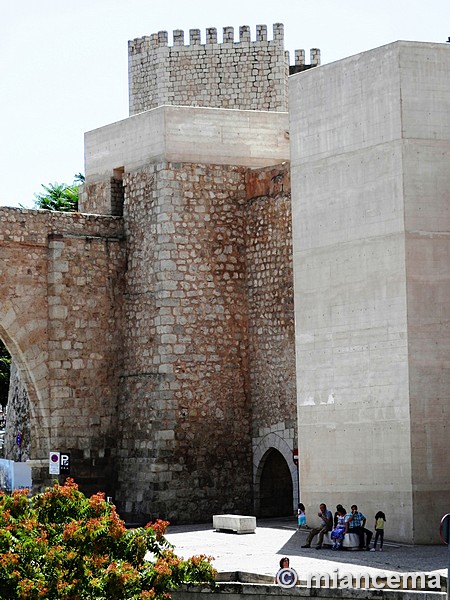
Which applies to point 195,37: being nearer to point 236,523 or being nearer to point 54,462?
point 54,462

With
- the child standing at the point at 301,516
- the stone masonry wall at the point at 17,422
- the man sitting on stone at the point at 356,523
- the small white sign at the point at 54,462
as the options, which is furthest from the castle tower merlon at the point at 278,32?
the man sitting on stone at the point at 356,523

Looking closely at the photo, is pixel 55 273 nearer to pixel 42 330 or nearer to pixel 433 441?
pixel 42 330

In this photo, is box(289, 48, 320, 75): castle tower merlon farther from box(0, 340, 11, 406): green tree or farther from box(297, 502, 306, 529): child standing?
box(297, 502, 306, 529): child standing

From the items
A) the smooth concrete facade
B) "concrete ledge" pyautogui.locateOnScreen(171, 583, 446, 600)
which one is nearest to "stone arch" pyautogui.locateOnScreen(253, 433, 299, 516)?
the smooth concrete facade

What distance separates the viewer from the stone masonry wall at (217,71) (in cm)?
3409

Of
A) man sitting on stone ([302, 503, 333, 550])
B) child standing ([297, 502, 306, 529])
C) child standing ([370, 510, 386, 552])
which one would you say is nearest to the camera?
child standing ([370, 510, 386, 552])

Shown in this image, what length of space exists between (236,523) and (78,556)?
7993mm

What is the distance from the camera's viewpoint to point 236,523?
22859 mm

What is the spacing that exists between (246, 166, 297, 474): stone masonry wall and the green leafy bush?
374 inches

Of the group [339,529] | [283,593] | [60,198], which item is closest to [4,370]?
[60,198]

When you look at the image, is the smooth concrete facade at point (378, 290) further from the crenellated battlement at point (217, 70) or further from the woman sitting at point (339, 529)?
the crenellated battlement at point (217, 70)

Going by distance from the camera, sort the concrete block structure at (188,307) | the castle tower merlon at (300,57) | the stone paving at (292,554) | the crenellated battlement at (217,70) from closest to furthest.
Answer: the stone paving at (292,554) < the concrete block structure at (188,307) < the crenellated battlement at (217,70) < the castle tower merlon at (300,57)

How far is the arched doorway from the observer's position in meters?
26.3

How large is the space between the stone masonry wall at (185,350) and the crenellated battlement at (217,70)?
7912 millimetres
